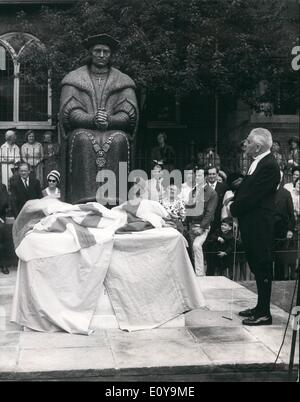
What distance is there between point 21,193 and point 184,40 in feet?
15.7

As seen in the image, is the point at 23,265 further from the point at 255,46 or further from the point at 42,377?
the point at 255,46

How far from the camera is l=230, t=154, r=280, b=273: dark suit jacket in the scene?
6.71 metres

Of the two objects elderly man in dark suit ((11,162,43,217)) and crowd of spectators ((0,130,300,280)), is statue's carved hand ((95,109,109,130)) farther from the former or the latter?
elderly man in dark suit ((11,162,43,217))

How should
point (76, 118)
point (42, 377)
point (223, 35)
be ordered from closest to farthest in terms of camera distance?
point (42, 377)
point (76, 118)
point (223, 35)

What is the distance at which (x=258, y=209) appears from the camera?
6.81 m

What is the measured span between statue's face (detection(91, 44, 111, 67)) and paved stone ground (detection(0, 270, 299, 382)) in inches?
116

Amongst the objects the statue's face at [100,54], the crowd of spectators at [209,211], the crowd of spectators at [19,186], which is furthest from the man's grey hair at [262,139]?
the crowd of spectators at [19,186]

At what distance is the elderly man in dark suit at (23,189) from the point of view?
10812mm

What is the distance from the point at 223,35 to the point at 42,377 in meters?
9.52

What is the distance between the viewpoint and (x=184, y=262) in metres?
6.86

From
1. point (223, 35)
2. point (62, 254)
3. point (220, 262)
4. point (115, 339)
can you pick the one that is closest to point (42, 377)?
point (115, 339)

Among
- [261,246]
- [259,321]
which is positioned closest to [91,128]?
[261,246]

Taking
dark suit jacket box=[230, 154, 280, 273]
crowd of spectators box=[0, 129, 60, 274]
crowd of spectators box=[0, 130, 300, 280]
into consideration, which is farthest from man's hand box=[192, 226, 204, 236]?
dark suit jacket box=[230, 154, 280, 273]

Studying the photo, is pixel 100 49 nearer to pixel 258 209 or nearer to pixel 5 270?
pixel 258 209
